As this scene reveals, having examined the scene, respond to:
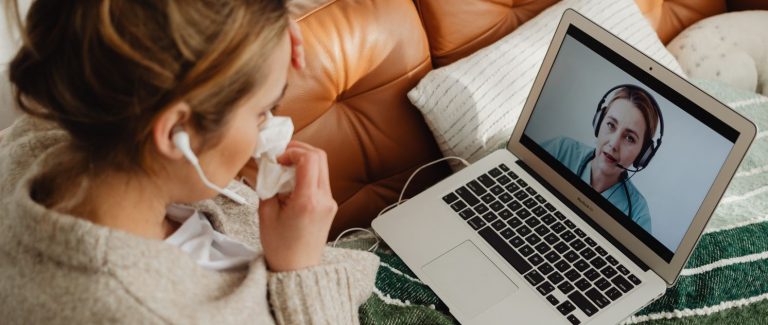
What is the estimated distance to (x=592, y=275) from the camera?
3.84 feet

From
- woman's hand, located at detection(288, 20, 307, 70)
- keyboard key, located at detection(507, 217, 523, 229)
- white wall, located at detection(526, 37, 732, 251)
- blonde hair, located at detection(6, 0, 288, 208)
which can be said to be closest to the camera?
blonde hair, located at detection(6, 0, 288, 208)

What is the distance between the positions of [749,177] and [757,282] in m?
0.33

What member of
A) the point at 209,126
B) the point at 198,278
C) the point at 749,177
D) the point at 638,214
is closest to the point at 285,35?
the point at 209,126

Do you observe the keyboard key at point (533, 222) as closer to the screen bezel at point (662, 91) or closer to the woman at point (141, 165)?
the screen bezel at point (662, 91)

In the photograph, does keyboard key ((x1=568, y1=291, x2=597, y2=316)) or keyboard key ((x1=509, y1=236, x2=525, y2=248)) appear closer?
keyboard key ((x1=568, y1=291, x2=597, y2=316))

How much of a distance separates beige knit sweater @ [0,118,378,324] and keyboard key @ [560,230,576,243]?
1.54 feet

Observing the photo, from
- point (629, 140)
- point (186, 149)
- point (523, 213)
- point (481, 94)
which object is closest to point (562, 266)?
point (523, 213)

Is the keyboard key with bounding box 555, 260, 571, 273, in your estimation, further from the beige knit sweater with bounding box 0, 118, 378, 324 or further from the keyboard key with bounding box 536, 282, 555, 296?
the beige knit sweater with bounding box 0, 118, 378, 324

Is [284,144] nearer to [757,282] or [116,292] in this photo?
[116,292]

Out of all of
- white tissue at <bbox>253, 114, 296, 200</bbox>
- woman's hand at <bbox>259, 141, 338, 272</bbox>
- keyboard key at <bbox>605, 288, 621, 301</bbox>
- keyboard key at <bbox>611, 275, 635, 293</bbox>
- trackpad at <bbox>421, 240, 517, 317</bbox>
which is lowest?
trackpad at <bbox>421, 240, 517, 317</bbox>

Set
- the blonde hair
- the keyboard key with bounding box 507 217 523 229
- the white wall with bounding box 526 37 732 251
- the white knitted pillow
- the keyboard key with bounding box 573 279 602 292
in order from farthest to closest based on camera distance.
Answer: the white knitted pillow < the keyboard key with bounding box 507 217 523 229 < the keyboard key with bounding box 573 279 602 292 < the white wall with bounding box 526 37 732 251 < the blonde hair

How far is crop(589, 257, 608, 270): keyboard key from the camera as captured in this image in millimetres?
1181

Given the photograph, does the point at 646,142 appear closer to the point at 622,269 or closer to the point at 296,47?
the point at 622,269

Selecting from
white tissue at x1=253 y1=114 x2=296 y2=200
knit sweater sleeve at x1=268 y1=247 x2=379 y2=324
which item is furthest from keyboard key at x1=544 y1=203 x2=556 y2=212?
white tissue at x1=253 y1=114 x2=296 y2=200
